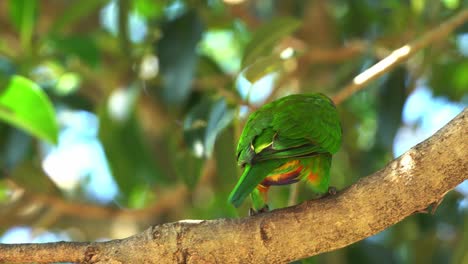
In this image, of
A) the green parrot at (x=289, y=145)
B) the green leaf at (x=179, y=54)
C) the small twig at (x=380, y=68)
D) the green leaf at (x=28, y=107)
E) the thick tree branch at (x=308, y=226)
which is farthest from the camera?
the green leaf at (x=179, y=54)

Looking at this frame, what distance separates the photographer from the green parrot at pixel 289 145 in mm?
2082

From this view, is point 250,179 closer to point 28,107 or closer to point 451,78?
point 28,107

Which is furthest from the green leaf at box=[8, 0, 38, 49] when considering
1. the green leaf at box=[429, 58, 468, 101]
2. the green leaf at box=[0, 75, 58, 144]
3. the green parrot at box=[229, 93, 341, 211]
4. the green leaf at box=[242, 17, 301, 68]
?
the green leaf at box=[429, 58, 468, 101]

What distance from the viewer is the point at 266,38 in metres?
3.23

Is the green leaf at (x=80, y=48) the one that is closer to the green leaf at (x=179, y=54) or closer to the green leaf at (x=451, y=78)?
the green leaf at (x=179, y=54)

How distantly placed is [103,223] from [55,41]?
137cm

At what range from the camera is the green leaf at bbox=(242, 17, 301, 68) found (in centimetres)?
318

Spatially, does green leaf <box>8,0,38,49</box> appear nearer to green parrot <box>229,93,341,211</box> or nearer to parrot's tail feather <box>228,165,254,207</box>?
green parrot <box>229,93,341,211</box>

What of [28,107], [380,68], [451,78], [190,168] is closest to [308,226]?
[380,68]

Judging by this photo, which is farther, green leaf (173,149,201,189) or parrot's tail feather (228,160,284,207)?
green leaf (173,149,201,189)

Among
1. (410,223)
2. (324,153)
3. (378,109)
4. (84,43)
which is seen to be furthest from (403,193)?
(410,223)

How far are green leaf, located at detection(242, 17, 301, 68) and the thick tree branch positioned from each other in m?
1.39

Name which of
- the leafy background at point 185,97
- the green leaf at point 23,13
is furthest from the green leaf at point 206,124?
the green leaf at point 23,13

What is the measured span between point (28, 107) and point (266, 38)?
4.07ft
